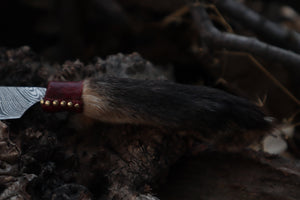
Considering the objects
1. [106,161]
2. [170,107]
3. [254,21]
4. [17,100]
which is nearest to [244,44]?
[254,21]

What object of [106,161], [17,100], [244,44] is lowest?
[106,161]

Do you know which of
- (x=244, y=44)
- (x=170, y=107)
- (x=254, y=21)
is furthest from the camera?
(x=254, y=21)

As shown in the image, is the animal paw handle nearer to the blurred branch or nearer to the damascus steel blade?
the damascus steel blade

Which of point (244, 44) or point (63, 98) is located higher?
point (244, 44)

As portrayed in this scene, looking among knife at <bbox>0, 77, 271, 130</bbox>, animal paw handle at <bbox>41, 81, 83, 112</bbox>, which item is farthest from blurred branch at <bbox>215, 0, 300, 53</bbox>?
animal paw handle at <bbox>41, 81, 83, 112</bbox>

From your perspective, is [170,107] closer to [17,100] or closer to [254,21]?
[17,100]

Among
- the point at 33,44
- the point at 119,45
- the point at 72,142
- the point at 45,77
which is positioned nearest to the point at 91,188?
the point at 72,142

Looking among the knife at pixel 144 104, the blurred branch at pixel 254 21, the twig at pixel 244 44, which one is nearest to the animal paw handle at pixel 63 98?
the knife at pixel 144 104
